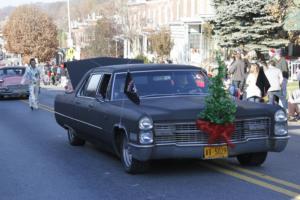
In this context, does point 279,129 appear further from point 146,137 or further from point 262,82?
point 262,82

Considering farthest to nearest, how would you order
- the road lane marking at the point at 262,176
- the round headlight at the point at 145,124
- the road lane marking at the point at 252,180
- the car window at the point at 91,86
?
the car window at the point at 91,86
the round headlight at the point at 145,124
the road lane marking at the point at 262,176
the road lane marking at the point at 252,180

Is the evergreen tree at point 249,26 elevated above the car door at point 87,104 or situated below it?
above

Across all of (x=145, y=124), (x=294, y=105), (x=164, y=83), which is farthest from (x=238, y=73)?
(x=145, y=124)

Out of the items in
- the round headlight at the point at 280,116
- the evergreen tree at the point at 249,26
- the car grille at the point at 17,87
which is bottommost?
the car grille at the point at 17,87

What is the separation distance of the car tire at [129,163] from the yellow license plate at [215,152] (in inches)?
34.7

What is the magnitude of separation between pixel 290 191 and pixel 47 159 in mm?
4423

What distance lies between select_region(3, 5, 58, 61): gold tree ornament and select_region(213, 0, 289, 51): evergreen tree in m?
54.5

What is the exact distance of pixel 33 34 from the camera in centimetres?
8375

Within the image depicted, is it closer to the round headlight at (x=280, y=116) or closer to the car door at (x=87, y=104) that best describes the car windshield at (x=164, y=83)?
Result: the car door at (x=87, y=104)

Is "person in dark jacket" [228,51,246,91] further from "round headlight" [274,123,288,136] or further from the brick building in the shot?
the brick building

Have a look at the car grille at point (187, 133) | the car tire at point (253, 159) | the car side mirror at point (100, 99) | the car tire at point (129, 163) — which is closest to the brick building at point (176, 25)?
the car side mirror at point (100, 99)

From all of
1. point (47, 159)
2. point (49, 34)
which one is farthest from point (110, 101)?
point (49, 34)

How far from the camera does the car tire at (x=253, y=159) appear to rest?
8633mm

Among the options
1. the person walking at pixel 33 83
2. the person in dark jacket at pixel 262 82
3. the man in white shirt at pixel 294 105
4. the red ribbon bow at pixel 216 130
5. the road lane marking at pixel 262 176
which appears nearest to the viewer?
the road lane marking at pixel 262 176
